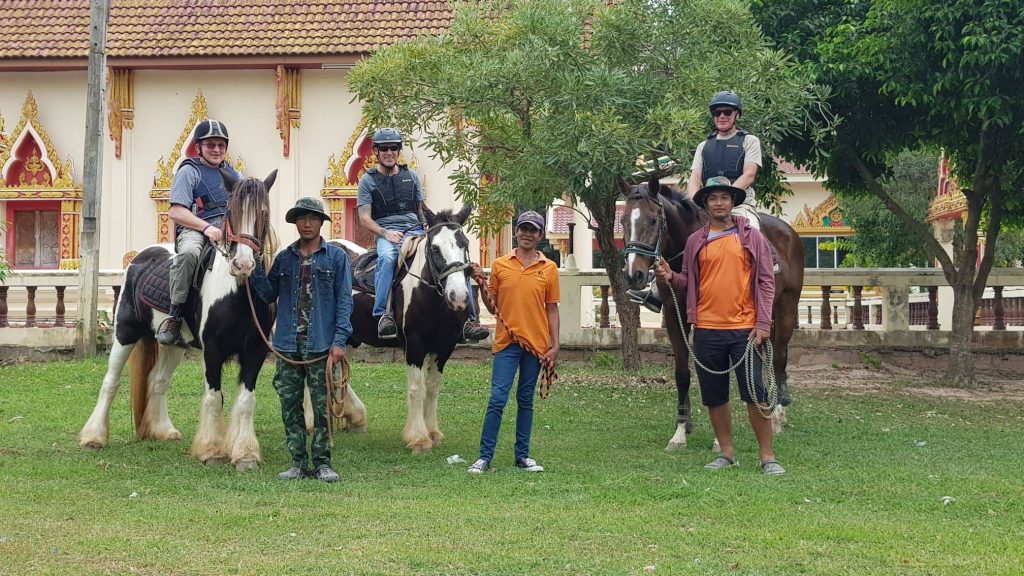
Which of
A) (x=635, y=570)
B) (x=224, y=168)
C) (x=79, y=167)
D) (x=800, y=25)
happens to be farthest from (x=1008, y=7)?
(x=79, y=167)

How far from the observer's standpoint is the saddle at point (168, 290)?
8.41 meters

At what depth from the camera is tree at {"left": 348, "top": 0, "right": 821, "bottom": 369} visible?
465 inches

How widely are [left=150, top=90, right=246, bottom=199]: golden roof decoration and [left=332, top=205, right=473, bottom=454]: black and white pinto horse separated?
11.4 metres

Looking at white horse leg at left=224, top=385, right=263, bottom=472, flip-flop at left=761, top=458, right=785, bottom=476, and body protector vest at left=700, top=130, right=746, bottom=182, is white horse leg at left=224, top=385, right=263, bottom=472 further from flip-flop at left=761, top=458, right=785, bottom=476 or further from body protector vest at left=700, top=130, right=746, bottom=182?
body protector vest at left=700, top=130, right=746, bottom=182

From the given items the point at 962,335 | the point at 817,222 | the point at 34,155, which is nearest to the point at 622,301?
the point at 962,335

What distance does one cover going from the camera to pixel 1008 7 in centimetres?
1229

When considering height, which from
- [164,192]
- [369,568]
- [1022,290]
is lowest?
[369,568]

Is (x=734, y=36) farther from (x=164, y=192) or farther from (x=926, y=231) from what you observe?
(x=164, y=192)

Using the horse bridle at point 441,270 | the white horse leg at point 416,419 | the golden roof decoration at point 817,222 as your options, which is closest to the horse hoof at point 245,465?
the white horse leg at point 416,419

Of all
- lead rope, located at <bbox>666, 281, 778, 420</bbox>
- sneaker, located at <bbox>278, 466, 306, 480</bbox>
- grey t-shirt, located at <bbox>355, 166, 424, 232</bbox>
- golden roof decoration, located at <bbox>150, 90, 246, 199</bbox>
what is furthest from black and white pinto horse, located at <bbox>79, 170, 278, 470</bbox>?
golden roof decoration, located at <bbox>150, 90, 246, 199</bbox>

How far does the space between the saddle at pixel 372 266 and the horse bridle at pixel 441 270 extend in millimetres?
102

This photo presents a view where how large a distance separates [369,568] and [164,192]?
15564mm

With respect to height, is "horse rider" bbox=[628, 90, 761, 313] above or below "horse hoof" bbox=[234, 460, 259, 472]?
above

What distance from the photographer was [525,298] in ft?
25.6
